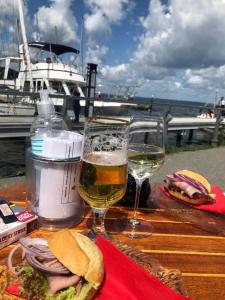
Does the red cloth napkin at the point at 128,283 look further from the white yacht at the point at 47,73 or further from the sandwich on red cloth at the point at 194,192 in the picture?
the white yacht at the point at 47,73

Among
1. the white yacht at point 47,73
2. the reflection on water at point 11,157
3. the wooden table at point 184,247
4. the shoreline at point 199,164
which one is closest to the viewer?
the wooden table at point 184,247

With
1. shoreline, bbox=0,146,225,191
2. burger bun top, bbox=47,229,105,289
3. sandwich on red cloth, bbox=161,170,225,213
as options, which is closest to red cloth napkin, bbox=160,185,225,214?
sandwich on red cloth, bbox=161,170,225,213

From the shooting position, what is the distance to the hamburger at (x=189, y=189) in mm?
1526

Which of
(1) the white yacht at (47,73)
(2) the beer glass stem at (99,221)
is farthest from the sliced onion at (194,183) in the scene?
(1) the white yacht at (47,73)

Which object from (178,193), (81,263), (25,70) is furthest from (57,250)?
(25,70)

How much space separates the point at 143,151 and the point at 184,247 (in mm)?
385

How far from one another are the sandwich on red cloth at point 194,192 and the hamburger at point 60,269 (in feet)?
2.88

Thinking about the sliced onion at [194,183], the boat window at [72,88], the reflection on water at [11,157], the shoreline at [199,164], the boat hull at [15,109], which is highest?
the boat window at [72,88]

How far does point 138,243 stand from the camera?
1131mm

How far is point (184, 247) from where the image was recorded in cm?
114

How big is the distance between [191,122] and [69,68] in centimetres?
998

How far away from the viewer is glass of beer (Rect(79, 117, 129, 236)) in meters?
0.99

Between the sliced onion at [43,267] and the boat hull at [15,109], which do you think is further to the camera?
the boat hull at [15,109]

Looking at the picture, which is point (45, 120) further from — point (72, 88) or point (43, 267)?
point (72, 88)
